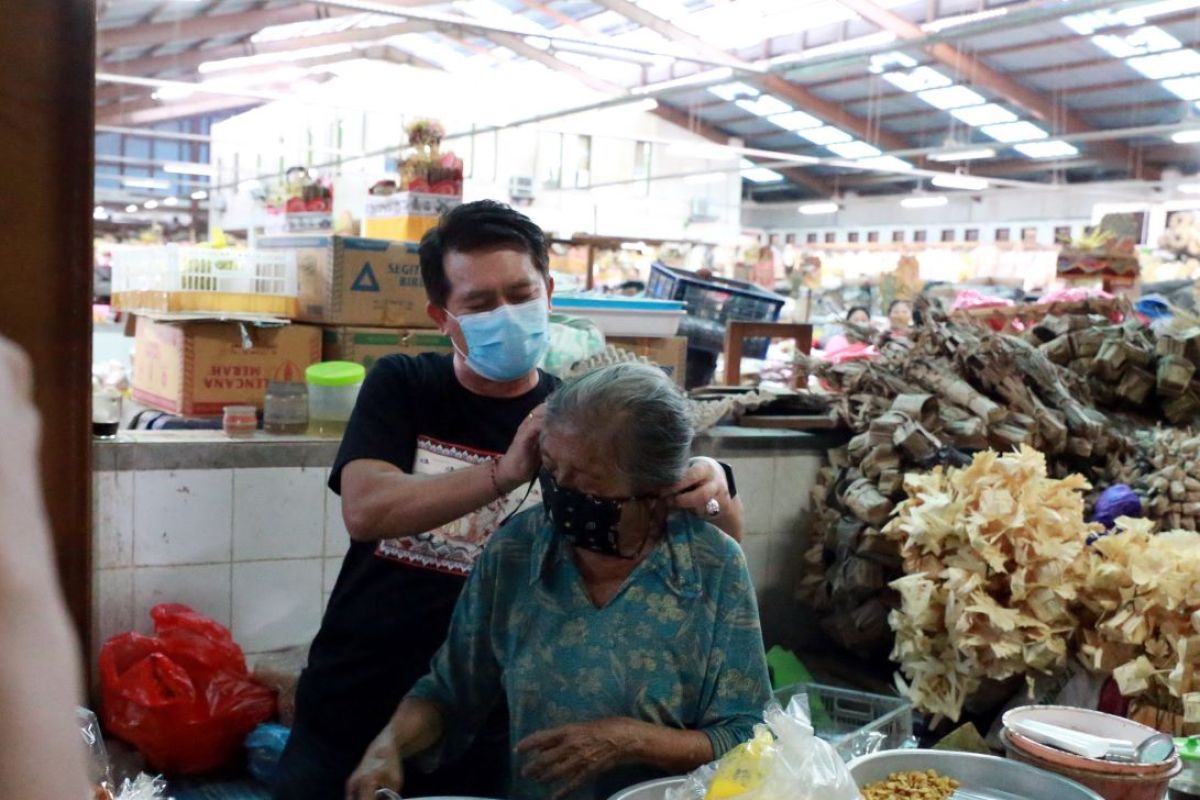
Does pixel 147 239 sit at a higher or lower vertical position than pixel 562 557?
higher

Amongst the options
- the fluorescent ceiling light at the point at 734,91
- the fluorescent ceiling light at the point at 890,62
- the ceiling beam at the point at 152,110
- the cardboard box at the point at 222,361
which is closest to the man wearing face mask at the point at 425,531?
the cardboard box at the point at 222,361

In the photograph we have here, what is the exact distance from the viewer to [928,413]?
4113 millimetres

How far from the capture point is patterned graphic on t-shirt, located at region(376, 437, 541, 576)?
2205 mm

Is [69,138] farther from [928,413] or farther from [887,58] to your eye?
[887,58]

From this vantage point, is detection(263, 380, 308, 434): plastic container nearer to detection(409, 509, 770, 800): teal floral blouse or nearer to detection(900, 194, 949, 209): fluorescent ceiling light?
detection(409, 509, 770, 800): teal floral blouse

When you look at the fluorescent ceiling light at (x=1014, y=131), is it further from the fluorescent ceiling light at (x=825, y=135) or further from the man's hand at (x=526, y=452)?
the man's hand at (x=526, y=452)

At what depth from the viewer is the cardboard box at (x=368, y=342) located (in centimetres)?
423

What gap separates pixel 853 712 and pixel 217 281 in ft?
9.65

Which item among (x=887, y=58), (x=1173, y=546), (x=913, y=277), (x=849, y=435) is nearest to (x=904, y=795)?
(x=1173, y=546)

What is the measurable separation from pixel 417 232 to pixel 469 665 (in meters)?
3.08

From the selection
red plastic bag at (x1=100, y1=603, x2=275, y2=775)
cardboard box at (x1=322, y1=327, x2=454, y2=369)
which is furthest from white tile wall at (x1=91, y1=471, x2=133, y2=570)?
cardboard box at (x1=322, y1=327, x2=454, y2=369)

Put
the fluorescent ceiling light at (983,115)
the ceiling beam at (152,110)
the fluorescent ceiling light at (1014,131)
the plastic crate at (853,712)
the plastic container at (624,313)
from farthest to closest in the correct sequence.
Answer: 1. the ceiling beam at (152,110)
2. the fluorescent ceiling light at (1014,131)
3. the fluorescent ceiling light at (983,115)
4. the plastic container at (624,313)
5. the plastic crate at (853,712)

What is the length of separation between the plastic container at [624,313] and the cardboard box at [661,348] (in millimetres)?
34

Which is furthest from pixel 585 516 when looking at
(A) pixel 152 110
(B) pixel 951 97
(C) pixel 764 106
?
(A) pixel 152 110
